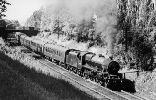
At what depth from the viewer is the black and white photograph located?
1422 centimetres

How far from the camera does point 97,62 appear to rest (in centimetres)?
2280

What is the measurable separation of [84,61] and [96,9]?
17.2m

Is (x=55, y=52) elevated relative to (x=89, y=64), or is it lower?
elevated

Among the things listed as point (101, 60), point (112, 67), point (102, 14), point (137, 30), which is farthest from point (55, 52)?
point (112, 67)

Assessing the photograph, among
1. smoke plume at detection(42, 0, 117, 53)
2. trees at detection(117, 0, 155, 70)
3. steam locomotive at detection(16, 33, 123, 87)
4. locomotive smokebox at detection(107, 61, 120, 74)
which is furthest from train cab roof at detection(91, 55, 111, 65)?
smoke plume at detection(42, 0, 117, 53)

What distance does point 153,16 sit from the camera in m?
25.9

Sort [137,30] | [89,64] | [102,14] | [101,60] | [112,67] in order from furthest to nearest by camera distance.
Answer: [102,14]
[137,30]
[89,64]
[101,60]
[112,67]

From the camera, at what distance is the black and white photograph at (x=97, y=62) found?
1422 centimetres

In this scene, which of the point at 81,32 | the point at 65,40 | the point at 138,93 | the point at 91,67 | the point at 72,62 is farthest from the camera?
the point at 65,40

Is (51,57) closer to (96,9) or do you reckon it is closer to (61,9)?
(96,9)

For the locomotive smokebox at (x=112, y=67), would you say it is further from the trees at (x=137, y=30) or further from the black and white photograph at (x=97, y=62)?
the trees at (x=137, y=30)

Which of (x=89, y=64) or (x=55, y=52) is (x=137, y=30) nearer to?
(x=89, y=64)

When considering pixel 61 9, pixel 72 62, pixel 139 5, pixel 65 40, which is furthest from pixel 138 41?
pixel 61 9

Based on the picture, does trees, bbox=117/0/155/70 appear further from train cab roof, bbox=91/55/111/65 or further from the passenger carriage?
the passenger carriage
